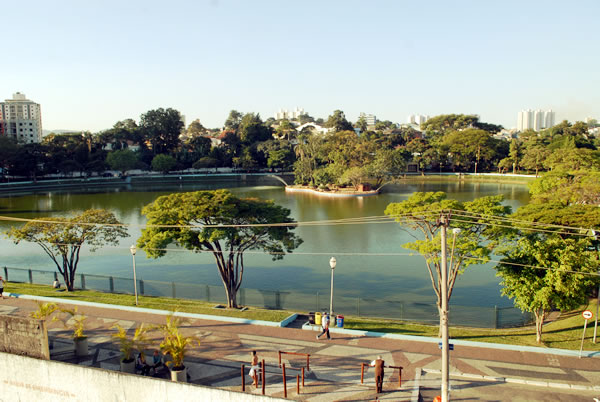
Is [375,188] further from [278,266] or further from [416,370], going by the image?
[416,370]

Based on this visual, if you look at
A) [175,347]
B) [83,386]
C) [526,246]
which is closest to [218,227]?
[175,347]

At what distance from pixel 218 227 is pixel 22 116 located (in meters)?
149

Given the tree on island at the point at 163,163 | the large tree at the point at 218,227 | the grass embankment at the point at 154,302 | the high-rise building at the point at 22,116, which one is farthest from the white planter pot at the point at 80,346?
the high-rise building at the point at 22,116

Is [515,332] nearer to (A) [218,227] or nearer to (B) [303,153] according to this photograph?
(A) [218,227]

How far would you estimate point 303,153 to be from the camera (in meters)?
87.1

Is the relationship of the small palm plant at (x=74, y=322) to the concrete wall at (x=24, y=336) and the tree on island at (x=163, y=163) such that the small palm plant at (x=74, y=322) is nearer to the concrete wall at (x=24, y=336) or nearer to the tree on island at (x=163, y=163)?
the concrete wall at (x=24, y=336)

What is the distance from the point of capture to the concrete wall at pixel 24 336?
13688 millimetres

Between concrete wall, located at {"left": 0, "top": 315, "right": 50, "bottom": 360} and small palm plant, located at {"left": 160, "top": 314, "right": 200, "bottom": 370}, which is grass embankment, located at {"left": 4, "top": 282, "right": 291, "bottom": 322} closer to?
small palm plant, located at {"left": 160, "top": 314, "right": 200, "bottom": 370}

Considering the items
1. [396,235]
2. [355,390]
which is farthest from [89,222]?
[396,235]

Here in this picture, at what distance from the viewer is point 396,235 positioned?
38000 millimetres

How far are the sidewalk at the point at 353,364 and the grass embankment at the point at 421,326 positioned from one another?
5.25ft

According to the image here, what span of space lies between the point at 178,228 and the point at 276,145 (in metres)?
79.2

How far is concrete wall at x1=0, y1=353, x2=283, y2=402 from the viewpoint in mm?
12102

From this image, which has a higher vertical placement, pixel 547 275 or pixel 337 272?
pixel 547 275
